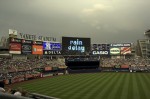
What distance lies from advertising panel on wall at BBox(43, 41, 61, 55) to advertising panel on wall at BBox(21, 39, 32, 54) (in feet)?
25.2

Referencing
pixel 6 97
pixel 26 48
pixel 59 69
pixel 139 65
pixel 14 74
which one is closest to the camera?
pixel 6 97

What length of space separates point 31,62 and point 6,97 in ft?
222

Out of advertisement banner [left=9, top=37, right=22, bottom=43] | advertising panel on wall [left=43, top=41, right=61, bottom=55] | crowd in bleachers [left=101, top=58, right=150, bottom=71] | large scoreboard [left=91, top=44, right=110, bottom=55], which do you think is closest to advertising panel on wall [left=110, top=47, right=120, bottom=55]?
large scoreboard [left=91, top=44, right=110, bottom=55]

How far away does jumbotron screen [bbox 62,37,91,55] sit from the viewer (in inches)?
3442

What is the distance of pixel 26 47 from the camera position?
235ft

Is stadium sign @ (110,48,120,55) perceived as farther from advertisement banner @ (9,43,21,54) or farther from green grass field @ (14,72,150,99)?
green grass field @ (14,72,150,99)

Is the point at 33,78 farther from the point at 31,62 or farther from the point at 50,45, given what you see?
the point at 50,45

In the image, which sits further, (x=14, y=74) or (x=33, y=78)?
(x=33, y=78)

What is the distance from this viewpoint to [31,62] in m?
72.7

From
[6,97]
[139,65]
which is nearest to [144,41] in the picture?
[139,65]

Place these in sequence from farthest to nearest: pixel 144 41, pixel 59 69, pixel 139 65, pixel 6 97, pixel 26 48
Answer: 1. pixel 144 41
2. pixel 139 65
3. pixel 59 69
4. pixel 26 48
5. pixel 6 97

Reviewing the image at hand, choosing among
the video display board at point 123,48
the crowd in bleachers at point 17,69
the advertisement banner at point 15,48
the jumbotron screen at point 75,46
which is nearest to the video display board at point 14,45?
the advertisement banner at point 15,48

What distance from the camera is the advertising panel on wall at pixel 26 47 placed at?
232 ft

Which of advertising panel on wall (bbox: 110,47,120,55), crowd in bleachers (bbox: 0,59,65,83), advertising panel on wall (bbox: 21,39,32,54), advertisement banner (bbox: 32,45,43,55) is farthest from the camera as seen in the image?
advertising panel on wall (bbox: 110,47,120,55)
